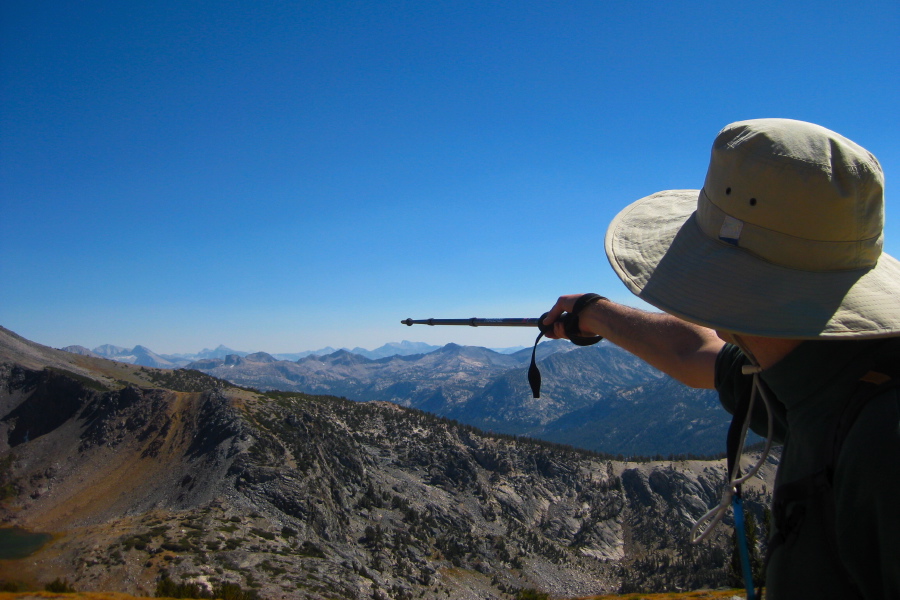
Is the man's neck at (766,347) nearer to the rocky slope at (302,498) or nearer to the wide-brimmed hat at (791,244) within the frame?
the wide-brimmed hat at (791,244)

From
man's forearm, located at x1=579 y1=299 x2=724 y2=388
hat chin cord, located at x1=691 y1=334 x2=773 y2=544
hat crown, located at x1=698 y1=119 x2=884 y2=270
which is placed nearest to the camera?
hat crown, located at x1=698 y1=119 x2=884 y2=270

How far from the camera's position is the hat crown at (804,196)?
2291mm

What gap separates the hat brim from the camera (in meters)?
2.15

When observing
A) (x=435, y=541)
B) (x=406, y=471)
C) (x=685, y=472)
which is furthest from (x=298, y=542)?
(x=685, y=472)

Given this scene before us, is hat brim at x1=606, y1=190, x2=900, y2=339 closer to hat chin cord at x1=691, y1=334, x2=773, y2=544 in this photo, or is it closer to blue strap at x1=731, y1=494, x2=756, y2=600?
hat chin cord at x1=691, y1=334, x2=773, y2=544

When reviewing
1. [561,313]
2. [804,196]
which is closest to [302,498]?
[561,313]

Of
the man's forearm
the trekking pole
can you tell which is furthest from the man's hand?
the man's forearm

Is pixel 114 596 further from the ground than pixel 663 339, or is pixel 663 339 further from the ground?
pixel 663 339

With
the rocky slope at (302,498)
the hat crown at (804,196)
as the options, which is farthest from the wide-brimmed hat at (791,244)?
the rocky slope at (302,498)

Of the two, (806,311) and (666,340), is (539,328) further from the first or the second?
(806,311)

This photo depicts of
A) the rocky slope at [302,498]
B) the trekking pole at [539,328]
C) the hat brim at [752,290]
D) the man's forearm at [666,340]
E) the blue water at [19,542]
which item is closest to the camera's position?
the hat brim at [752,290]

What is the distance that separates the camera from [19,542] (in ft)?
144

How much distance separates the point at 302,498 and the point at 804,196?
64259 millimetres

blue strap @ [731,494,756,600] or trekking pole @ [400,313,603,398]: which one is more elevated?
trekking pole @ [400,313,603,398]
